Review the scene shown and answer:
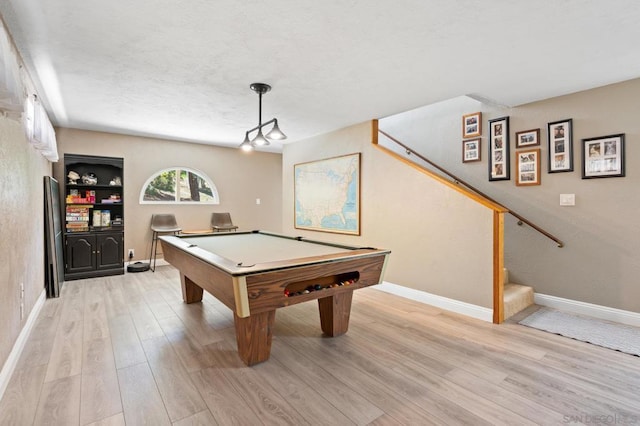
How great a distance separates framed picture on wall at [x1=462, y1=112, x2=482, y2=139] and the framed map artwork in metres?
1.45

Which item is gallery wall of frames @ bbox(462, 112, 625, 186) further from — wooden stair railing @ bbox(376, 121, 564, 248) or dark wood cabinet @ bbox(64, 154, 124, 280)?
dark wood cabinet @ bbox(64, 154, 124, 280)

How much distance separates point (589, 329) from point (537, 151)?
189 cm

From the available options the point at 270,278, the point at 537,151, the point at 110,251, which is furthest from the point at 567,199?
the point at 110,251

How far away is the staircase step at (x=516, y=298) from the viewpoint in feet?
10.0

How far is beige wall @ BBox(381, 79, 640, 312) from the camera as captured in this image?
9.48 ft

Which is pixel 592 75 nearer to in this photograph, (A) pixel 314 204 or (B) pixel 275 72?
(B) pixel 275 72

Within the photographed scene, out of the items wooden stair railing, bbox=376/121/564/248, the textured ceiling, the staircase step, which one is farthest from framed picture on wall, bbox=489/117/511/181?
the staircase step

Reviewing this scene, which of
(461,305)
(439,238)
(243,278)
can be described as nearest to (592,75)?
(439,238)

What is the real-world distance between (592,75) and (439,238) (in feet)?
6.60

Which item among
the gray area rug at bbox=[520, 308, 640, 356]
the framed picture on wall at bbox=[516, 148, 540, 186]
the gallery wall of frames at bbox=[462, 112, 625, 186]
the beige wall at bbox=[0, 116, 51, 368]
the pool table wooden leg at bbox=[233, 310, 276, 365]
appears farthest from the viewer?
the framed picture on wall at bbox=[516, 148, 540, 186]

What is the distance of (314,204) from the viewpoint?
16.6ft

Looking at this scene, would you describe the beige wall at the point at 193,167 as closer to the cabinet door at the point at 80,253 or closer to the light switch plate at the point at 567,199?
the cabinet door at the point at 80,253

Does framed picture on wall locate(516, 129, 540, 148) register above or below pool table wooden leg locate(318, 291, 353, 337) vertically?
above

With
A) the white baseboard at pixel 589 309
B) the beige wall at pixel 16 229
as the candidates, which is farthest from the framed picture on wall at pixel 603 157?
the beige wall at pixel 16 229
